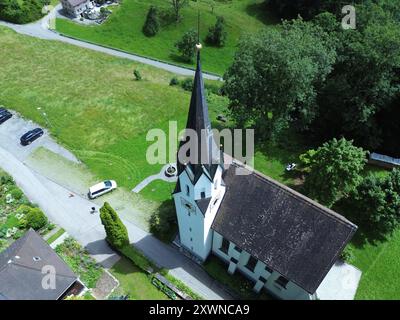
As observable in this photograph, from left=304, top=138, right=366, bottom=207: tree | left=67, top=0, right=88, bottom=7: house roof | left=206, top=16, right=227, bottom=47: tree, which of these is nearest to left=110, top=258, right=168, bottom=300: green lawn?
left=304, top=138, right=366, bottom=207: tree

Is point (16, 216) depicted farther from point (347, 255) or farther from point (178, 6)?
point (178, 6)

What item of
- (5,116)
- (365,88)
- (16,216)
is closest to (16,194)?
(16,216)

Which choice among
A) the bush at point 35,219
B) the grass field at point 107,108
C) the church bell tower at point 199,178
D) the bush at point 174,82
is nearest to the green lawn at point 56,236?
the bush at point 35,219

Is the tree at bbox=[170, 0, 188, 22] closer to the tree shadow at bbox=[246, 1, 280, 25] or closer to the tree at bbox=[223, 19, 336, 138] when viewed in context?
the tree shadow at bbox=[246, 1, 280, 25]

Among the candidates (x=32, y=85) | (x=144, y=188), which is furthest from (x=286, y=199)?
(x=32, y=85)

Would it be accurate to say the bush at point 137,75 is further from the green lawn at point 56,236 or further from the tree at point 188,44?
the green lawn at point 56,236
